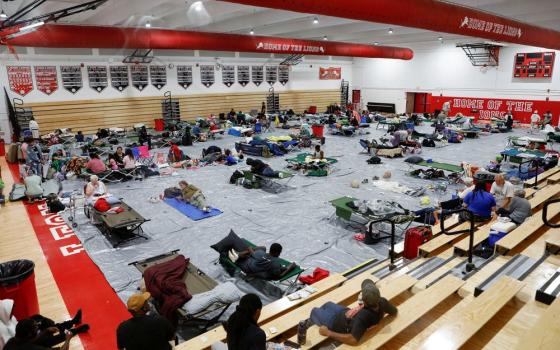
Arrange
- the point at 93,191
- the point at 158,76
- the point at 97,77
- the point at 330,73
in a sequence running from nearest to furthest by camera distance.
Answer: the point at 93,191 < the point at 97,77 < the point at 158,76 < the point at 330,73

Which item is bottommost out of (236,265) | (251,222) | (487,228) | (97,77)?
(251,222)

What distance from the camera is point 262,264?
5949 mm

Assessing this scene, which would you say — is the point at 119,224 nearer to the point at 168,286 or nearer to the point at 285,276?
the point at 168,286

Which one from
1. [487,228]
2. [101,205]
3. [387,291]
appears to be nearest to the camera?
[387,291]

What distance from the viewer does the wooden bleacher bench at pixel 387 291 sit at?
4.12m

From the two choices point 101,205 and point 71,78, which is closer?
point 101,205

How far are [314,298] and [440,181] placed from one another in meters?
7.94

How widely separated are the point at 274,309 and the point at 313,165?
823 centimetres

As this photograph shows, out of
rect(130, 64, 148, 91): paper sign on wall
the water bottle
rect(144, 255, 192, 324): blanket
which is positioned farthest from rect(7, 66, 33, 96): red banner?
the water bottle

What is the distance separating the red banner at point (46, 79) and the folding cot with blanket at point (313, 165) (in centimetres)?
1359

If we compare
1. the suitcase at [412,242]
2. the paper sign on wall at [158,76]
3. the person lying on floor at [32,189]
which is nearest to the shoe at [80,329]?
the suitcase at [412,242]

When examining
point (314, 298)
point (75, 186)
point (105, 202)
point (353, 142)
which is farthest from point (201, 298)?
point (353, 142)

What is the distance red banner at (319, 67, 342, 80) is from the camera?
32131 mm

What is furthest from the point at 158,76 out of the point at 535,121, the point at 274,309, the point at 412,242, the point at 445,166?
the point at 535,121
